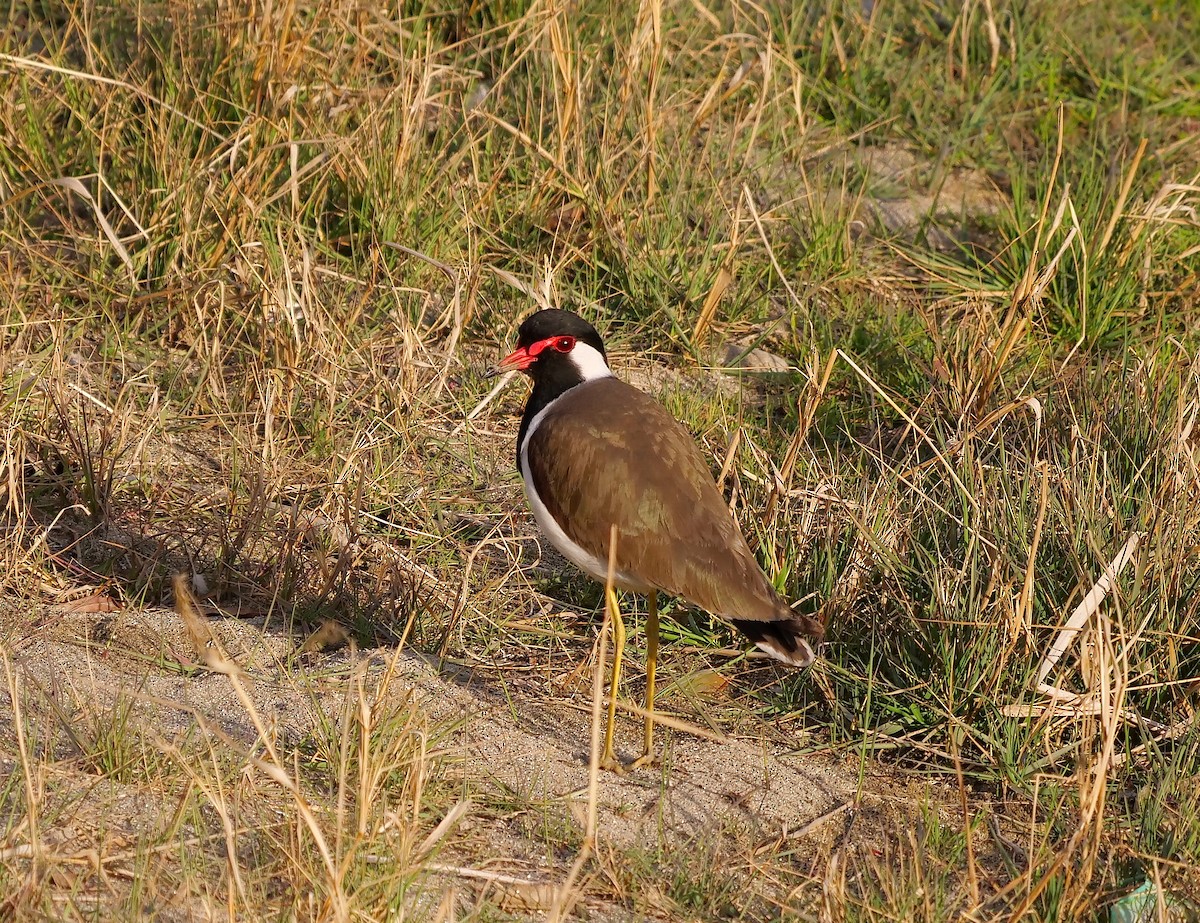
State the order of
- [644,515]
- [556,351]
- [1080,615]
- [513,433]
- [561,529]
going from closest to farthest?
[1080,615], [644,515], [561,529], [556,351], [513,433]

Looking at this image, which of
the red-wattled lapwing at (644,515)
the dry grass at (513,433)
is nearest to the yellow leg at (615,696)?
the red-wattled lapwing at (644,515)

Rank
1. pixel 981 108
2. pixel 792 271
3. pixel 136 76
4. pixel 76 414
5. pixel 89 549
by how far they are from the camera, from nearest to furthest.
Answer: pixel 89 549 < pixel 76 414 < pixel 136 76 < pixel 792 271 < pixel 981 108

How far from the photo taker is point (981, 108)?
21.7 feet

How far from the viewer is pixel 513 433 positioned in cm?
523

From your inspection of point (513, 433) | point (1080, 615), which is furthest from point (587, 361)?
point (1080, 615)

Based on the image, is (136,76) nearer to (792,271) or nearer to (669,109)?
(669,109)

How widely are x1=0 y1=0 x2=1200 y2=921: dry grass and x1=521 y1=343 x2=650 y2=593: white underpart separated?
30cm

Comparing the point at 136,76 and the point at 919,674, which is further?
the point at 136,76

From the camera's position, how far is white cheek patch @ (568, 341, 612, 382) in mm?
4328

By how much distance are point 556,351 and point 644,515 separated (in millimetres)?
642

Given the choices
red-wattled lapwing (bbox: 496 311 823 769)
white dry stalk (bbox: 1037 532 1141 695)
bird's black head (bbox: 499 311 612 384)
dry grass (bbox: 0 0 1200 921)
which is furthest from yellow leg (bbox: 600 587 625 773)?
white dry stalk (bbox: 1037 532 1141 695)

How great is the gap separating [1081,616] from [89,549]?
2760mm

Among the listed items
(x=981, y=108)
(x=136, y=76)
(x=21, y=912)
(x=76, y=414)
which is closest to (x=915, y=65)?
(x=981, y=108)

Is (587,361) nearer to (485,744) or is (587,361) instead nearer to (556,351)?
(556,351)
